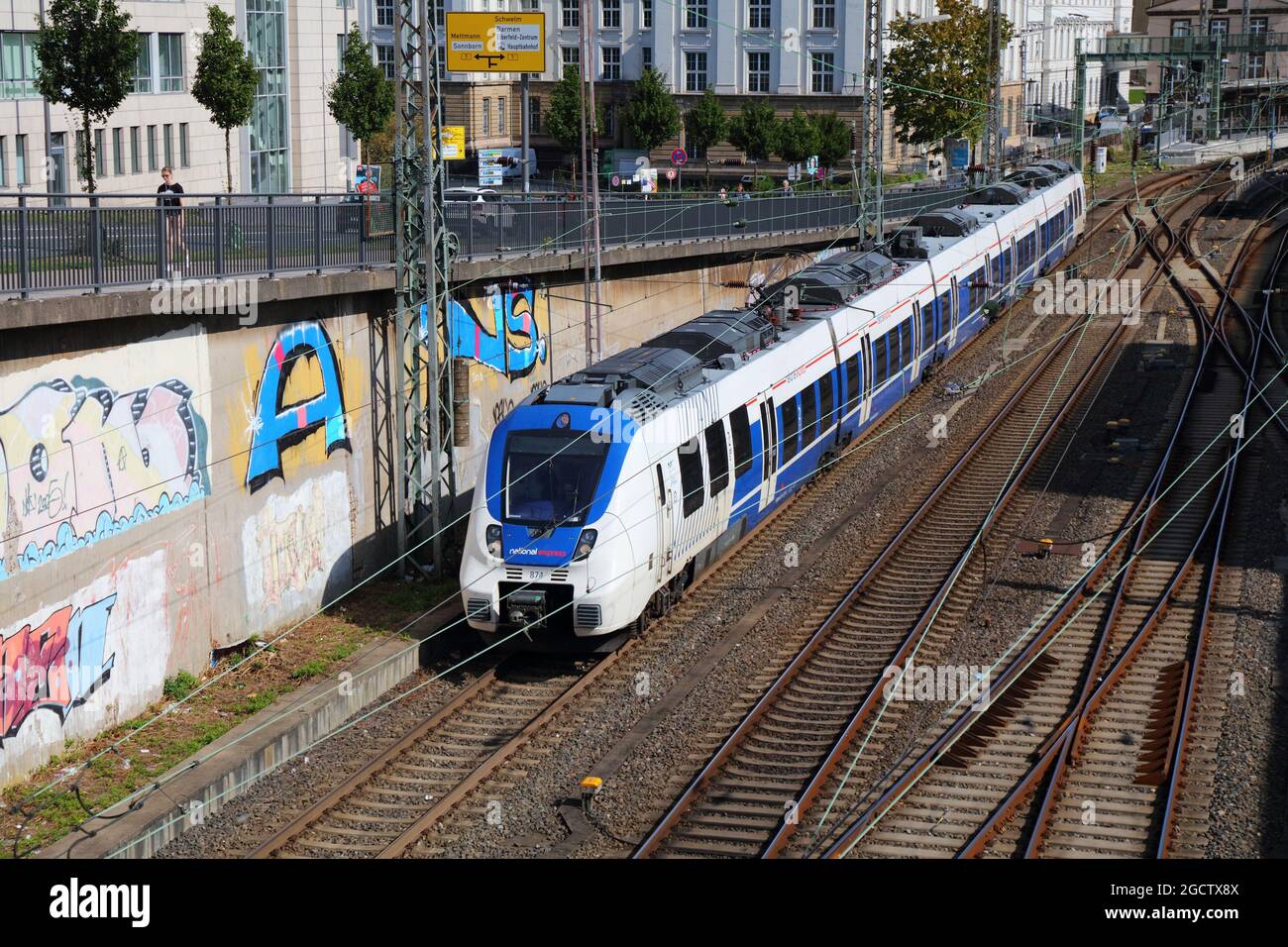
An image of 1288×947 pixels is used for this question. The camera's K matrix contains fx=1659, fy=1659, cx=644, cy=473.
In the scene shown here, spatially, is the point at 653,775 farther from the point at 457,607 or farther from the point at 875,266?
the point at 875,266

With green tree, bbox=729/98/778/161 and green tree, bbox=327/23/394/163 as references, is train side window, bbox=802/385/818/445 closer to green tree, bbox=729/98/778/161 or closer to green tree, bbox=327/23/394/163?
green tree, bbox=327/23/394/163

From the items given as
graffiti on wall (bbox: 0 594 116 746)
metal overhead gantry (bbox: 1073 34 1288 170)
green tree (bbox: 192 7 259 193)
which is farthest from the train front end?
metal overhead gantry (bbox: 1073 34 1288 170)

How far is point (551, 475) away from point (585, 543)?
90 cm

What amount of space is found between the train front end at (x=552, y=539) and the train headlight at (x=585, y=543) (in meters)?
0.01

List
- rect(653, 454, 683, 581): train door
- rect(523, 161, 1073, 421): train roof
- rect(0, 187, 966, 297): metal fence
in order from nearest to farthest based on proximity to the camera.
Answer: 1. rect(0, 187, 966, 297): metal fence
2. rect(653, 454, 683, 581): train door
3. rect(523, 161, 1073, 421): train roof

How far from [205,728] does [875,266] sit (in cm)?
1630

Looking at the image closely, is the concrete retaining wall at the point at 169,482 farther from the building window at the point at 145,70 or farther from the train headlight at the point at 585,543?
the building window at the point at 145,70

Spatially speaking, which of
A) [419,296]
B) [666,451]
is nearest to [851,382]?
[419,296]

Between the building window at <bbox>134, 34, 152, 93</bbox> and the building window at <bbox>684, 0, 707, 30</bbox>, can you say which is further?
A: the building window at <bbox>684, 0, 707, 30</bbox>

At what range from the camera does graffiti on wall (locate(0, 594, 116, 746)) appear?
1499 cm

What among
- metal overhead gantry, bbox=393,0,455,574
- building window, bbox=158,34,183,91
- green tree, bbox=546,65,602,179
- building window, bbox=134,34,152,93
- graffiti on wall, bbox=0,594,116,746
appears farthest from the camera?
green tree, bbox=546,65,602,179

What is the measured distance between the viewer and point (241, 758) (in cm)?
1551

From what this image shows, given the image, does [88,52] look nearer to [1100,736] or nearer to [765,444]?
[765,444]

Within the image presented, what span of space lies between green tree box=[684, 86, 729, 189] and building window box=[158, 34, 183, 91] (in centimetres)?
2598
